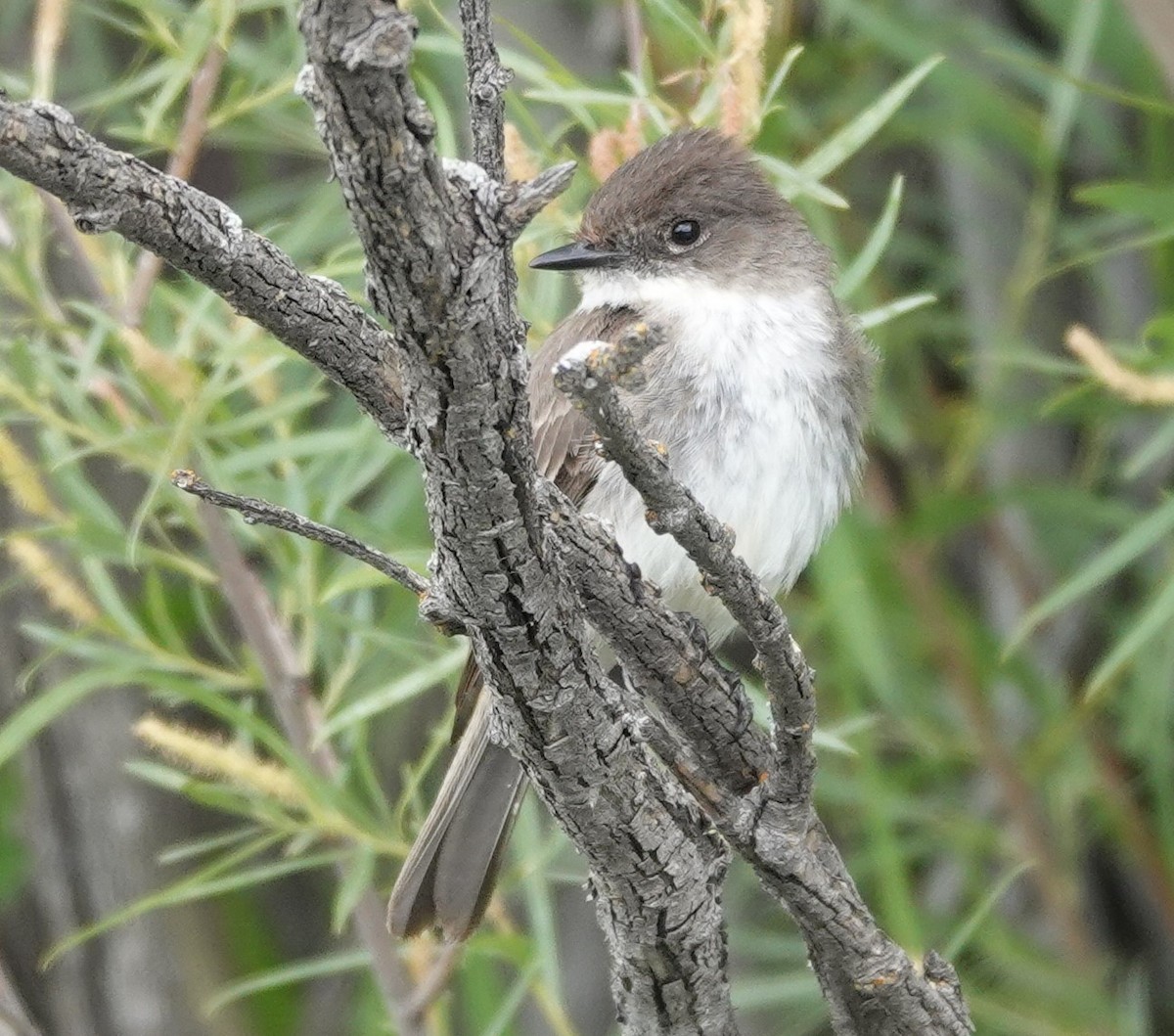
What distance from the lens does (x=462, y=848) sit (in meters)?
3.19

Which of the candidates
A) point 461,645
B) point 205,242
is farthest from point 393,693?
point 205,242

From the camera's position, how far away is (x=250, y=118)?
13.5 ft

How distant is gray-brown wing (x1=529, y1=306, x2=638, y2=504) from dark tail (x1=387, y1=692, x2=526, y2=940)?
0.41m

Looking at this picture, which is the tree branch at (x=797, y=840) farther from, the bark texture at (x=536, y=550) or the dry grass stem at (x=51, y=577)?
the dry grass stem at (x=51, y=577)

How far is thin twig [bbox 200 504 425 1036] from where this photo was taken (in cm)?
324

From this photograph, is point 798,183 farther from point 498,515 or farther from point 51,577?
point 498,515

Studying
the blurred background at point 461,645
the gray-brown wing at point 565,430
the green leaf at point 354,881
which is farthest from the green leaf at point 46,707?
the gray-brown wing at point 565,430

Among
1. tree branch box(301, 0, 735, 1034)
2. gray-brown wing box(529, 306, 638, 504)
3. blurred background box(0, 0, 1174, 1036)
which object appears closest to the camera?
tree branch box(301, 0, 735, 1034)

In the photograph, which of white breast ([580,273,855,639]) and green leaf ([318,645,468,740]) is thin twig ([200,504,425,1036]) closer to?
green leaf ([318,645,468,740])

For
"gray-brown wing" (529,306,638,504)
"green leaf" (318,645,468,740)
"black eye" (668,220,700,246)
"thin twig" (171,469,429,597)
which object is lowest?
"thin twig" (171,469,429,597)

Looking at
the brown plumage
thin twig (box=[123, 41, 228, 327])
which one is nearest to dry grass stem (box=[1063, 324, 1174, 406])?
the brown plumage

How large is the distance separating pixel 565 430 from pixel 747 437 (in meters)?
0.32

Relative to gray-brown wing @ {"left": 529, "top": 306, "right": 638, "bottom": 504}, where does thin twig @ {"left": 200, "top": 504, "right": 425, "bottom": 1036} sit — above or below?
below

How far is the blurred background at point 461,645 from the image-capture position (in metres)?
3.16
